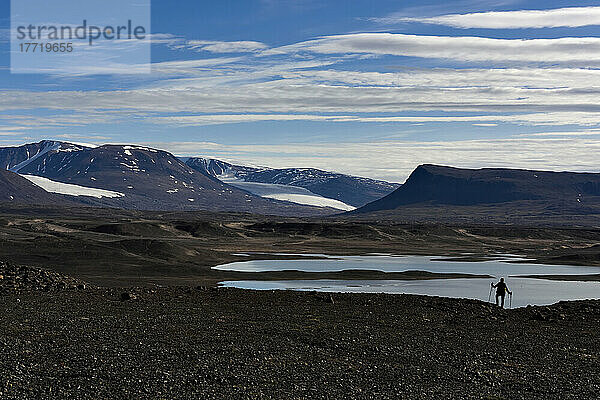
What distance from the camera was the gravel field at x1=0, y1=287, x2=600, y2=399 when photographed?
2338cm

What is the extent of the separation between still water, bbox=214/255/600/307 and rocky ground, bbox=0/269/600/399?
Answer: 23336 millimetres

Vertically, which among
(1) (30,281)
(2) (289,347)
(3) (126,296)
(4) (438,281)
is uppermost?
(2) (289,347)

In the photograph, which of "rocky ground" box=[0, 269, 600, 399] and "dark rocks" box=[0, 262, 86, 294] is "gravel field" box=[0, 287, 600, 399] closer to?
"rocky ground" box=[0, 269, 600, 399]

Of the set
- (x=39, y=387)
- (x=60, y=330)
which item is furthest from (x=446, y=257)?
(x=39, y=387)

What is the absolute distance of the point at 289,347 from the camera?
Answer: 98.4ft

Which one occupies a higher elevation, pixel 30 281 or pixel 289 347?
pixel 289 347

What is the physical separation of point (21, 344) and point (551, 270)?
95537 millimetres

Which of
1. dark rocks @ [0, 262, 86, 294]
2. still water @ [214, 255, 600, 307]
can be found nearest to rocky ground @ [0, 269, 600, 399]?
dark rocks @ [0, 262, 86, 294]

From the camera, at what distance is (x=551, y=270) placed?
110 m

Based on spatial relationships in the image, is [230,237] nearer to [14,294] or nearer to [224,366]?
[14,294]

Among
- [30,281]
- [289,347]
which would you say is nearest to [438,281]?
[30,281]

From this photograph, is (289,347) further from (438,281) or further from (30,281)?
(438,281)

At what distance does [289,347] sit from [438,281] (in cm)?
6138

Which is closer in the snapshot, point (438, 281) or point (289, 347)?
point (289, 347)
